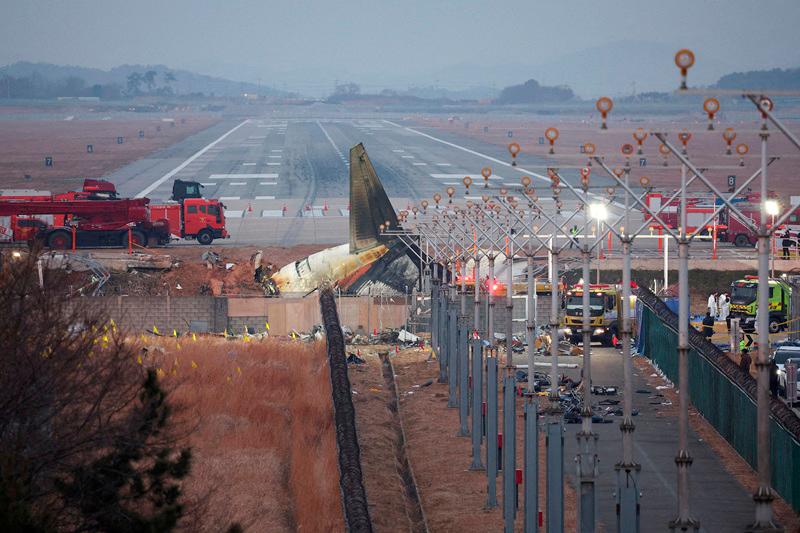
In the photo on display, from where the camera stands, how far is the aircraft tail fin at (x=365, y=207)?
229ft

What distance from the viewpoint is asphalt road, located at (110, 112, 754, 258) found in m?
93.8

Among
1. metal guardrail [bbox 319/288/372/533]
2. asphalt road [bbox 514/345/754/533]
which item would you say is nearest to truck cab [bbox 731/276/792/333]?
asphalt road [bbox 514/345/754/533]

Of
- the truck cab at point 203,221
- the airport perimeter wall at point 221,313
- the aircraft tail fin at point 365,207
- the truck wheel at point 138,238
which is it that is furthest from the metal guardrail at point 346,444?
the truck cab at point 203,221

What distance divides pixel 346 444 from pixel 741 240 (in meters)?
59.6

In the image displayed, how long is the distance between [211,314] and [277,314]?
10.1 ft

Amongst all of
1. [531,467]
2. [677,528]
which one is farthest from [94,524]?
[677,528]

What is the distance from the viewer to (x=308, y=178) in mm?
137250

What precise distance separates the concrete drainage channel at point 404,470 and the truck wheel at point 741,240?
40626mm

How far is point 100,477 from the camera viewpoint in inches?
918

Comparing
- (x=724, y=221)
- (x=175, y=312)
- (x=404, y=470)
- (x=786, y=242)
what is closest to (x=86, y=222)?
(x=175, y=312)

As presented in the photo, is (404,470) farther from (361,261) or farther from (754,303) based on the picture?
(361,261)

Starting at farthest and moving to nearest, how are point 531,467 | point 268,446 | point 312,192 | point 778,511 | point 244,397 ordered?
point 312,192
point 244,397
point 268,446
point 778,511
point 531,467

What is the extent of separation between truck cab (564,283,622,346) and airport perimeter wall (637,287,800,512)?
207 inches

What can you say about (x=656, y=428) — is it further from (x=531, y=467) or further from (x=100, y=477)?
(x=100, y=477)
